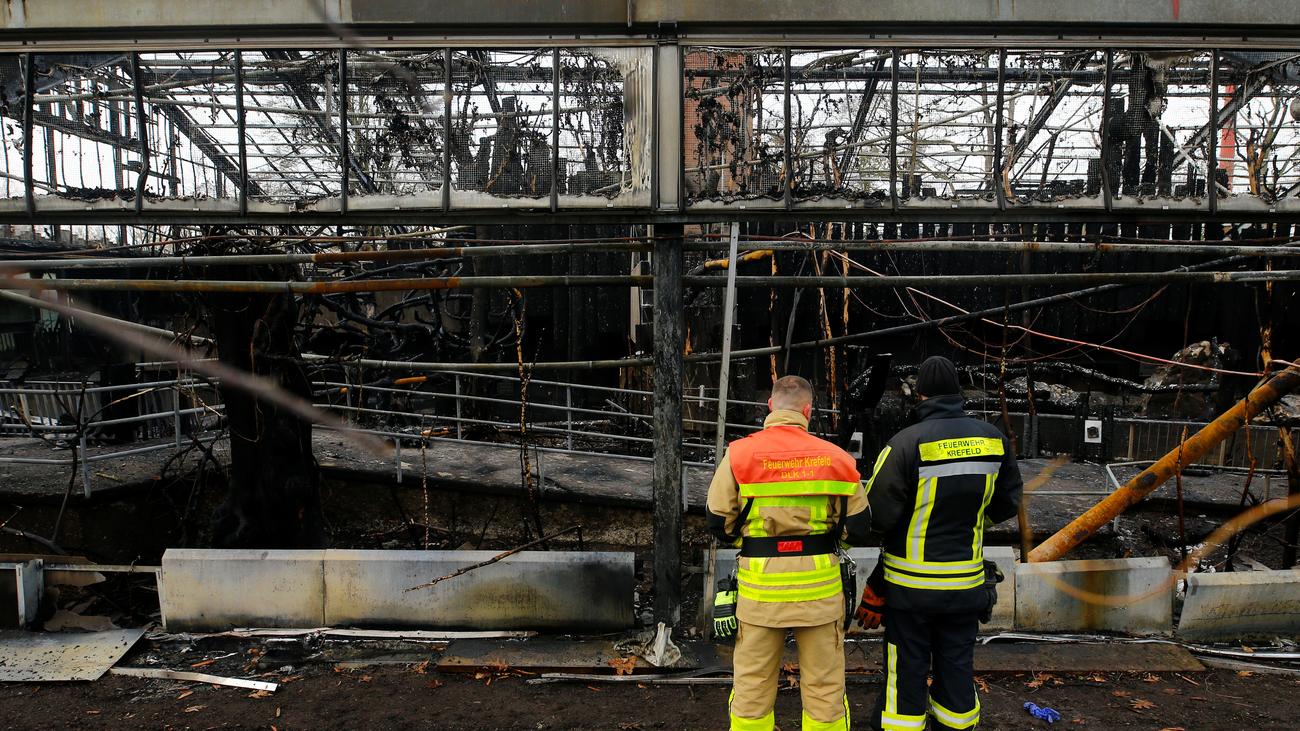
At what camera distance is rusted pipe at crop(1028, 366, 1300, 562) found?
551 centimetres

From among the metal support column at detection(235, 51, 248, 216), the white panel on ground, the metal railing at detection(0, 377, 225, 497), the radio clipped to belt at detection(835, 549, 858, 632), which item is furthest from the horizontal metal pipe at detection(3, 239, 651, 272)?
the white panel on ground

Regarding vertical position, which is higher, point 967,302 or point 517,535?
point 967,302

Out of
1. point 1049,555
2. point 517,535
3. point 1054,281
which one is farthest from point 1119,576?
point 517,535

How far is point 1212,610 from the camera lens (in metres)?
5.59

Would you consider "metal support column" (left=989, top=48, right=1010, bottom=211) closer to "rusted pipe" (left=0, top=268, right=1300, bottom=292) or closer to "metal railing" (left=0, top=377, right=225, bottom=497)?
"rusted pipe" (left=0, top=268, right=1300, bottom=292)

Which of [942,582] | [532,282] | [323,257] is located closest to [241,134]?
[323,257]

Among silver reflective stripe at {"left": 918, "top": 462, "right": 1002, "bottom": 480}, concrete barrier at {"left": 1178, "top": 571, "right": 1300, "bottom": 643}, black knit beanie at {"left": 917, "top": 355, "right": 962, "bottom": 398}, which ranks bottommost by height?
concrete barrier at {"left": 1178, "top": 571, "right": 1300, "bottom": 643}

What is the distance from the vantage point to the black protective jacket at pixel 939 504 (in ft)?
12.6

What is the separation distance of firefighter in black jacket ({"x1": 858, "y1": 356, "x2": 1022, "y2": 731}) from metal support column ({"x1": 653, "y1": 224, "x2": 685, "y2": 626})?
1800 millimetres

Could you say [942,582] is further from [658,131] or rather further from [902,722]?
[658,131]

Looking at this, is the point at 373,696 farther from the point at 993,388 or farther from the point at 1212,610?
the point at 993,388

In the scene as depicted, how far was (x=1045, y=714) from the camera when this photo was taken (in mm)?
4609

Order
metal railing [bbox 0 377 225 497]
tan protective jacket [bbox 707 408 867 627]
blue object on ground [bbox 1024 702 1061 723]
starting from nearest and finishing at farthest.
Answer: tan protective jacket [bbox 707 408 867 627], blue object on ground [bbox 1024 702 1061 723], metal railing [bbox 0 377 225 497]

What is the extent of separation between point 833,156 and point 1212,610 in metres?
4.20
